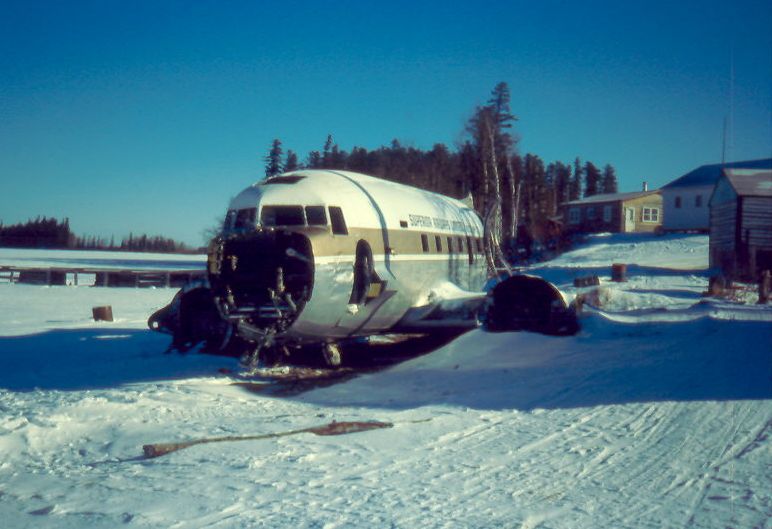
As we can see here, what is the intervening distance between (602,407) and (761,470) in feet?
8.45

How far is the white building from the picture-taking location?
5097 cm

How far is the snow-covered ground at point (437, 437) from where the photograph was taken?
5.72 metres

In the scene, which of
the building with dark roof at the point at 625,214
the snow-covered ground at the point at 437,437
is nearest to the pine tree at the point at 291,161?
the building with dark roof at the point at 625,214

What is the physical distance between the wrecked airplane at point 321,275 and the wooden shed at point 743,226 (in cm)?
A: 2068

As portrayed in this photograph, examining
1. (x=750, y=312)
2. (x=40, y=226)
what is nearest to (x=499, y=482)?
(x=750, y=312)

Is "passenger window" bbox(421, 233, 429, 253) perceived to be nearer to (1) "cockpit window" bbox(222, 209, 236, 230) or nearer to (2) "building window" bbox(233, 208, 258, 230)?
(2) "building window" bbox(233, 208, 258, 230)

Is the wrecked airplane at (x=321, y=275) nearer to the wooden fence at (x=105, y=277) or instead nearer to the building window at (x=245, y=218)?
the building window at (x=245, y=218)

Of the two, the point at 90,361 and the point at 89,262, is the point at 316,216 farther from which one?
the point at 89,262

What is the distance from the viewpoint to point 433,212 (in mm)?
15828

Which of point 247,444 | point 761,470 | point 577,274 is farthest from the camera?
point 577,274

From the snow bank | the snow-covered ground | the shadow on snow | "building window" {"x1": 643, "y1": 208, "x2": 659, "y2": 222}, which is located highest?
"building window" {"x1": 643, "y1": 208, "x2": 659, "y2": 222}

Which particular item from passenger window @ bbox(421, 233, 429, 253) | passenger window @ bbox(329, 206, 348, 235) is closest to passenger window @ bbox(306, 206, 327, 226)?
passenger window @ bbox(329, 206, 348, 235)

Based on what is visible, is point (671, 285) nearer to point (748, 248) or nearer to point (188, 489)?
point (748, 248)

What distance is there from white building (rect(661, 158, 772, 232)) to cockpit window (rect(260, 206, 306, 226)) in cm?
4510
